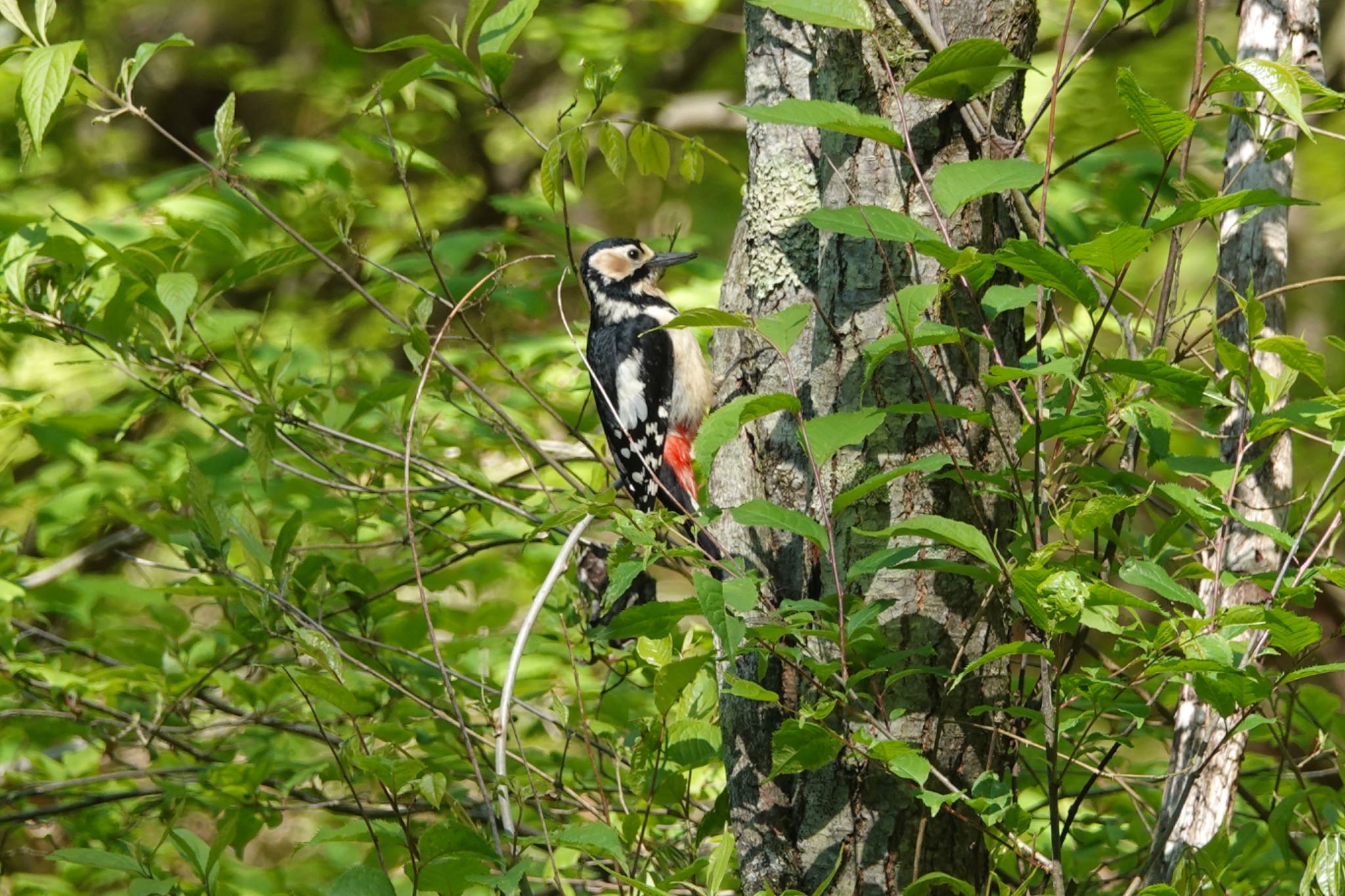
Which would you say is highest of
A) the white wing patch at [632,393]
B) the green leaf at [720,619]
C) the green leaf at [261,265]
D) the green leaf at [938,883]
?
the green leaf at [261,265]

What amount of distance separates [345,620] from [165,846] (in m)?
2.72

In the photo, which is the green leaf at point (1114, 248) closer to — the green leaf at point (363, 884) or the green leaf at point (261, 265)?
the green leaf at point (363, 884)

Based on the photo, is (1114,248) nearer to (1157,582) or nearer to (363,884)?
(1157,582)

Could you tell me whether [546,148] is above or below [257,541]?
above

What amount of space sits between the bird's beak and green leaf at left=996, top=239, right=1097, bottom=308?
188 centimetres

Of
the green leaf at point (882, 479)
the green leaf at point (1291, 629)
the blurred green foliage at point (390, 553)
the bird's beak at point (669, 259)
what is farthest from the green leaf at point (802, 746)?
the bird's beak at point (669, 259)

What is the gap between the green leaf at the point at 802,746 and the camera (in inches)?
52.9

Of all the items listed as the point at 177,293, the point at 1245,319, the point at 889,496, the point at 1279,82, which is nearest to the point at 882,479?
the point at 889,496

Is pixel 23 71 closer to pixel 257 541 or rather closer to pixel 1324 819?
pixel 257 541

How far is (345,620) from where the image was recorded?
2619 millimetres

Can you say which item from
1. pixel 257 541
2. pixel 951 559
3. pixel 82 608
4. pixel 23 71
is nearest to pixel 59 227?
pixel 82 608

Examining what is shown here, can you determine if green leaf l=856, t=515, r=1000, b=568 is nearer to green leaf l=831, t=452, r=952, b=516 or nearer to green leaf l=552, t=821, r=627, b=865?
green leaf l=831, t=452, r=952, b=516

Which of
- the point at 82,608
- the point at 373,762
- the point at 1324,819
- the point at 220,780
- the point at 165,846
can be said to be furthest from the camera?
the point at 165,846

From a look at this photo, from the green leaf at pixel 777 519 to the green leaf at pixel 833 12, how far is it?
0.54m
